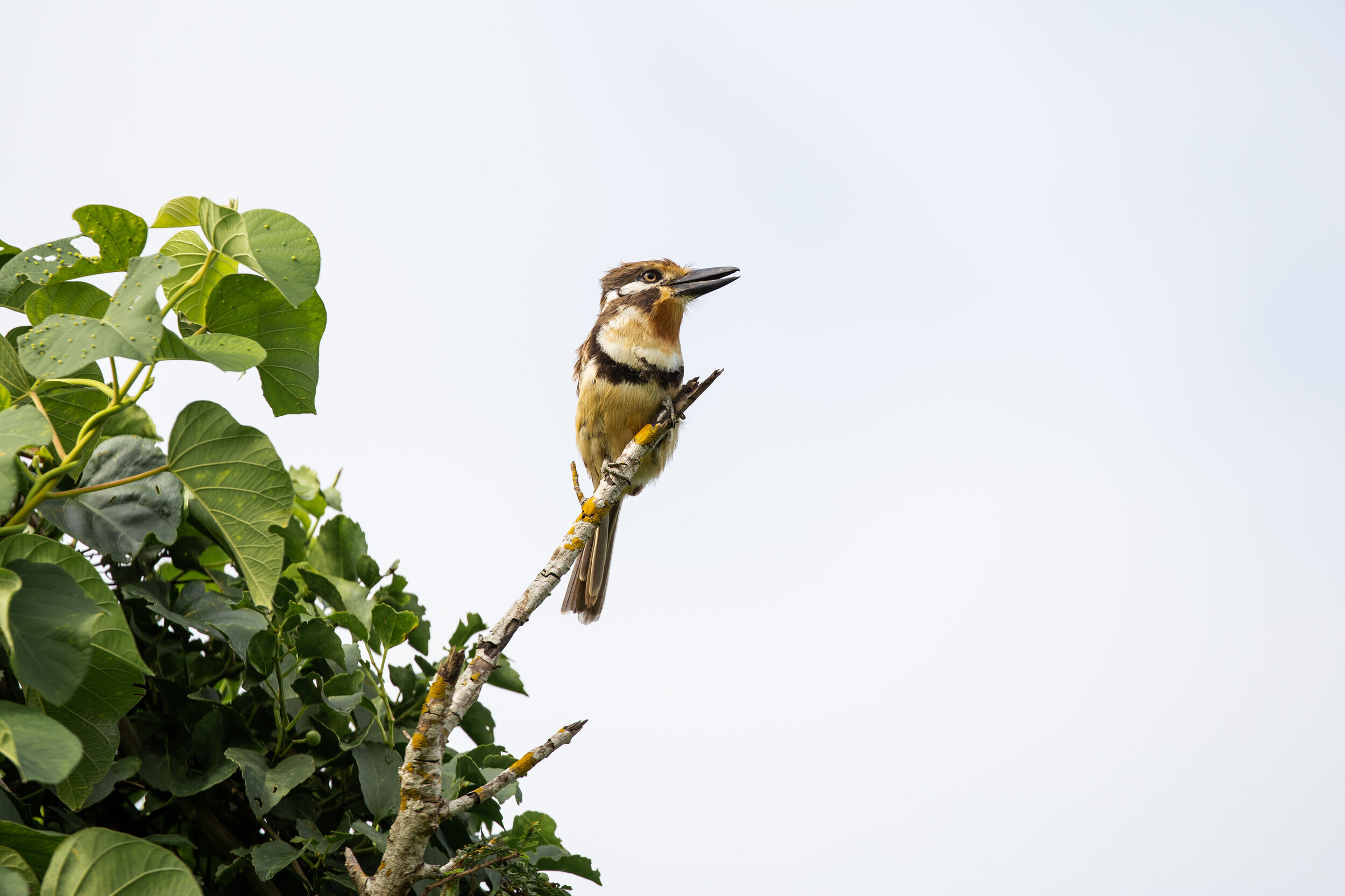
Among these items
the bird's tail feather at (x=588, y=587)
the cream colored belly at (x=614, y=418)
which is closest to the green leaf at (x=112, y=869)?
the bird's tail feather at (x=588, y=587)

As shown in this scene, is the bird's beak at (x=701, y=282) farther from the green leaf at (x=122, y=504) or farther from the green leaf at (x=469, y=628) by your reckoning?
the green leaf at (x=122, y=504)

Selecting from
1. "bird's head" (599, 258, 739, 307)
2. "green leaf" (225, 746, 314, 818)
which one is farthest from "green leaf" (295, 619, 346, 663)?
"bird's head" (599, 258, 739, 307)

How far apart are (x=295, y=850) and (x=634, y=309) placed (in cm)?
241

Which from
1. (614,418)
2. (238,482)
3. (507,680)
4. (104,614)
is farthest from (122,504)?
(614,418)

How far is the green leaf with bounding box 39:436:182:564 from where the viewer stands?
1441 mm

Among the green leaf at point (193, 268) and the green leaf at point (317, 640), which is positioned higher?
the green leaf at point (193, 268)

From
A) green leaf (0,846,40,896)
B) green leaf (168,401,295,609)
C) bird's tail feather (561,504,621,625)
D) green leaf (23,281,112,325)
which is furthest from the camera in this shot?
bird's tail feather (561,504,621,625)

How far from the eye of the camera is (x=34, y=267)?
1510 mm

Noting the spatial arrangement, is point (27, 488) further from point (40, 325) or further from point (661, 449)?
point (661, 449)

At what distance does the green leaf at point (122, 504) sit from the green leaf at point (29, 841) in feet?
1.39

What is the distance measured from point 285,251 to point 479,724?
1.22 m

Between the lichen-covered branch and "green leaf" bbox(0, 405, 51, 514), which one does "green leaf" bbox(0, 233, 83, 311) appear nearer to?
"green leaf" bbox(0, 405, 51, 514)

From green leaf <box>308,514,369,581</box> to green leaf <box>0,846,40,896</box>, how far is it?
113 cm

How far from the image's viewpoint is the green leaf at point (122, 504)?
4.73 ft
